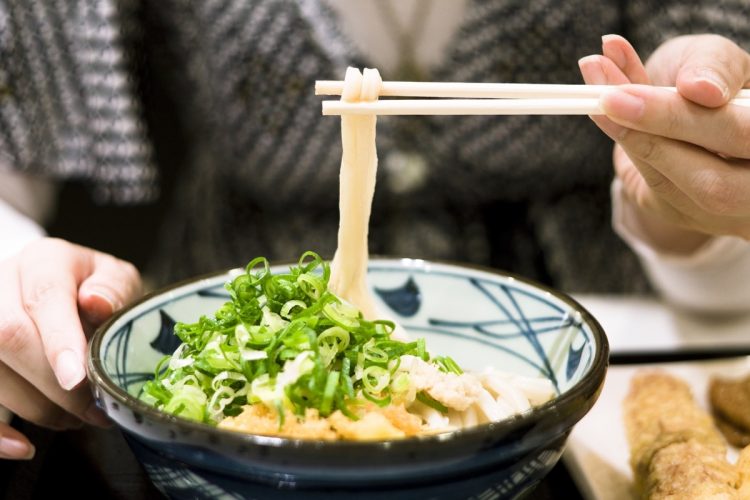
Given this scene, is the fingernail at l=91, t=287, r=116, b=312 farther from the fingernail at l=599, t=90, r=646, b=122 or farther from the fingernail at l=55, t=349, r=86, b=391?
the fingernail at l=599, t=90, r=646, b=122

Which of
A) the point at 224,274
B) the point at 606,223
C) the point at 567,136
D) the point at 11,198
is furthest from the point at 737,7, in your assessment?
the point at 11,198

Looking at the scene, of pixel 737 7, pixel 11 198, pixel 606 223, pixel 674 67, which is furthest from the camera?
pixel 606 223

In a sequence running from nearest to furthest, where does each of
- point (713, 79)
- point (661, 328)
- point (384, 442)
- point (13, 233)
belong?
1. point (384, 442)
2. point (713, 79)
3. point (13, 233)
4. point (661, 328)

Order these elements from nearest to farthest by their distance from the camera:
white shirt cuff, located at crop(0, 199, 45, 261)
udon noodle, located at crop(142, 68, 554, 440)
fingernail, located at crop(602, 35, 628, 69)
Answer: udon noodle, located at crop(142, 68, 554, 440) < fingernail, located at crop(602, 35, 628, 69) < white shirt cuff, located at crop(0, 199, 45, 261)

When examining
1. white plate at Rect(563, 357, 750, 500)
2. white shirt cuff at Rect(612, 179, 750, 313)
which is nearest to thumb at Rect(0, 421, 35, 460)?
white plate at Rect(563, 357, 750, 500)

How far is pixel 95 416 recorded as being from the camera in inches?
38.8

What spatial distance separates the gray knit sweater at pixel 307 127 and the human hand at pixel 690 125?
73 centimetres

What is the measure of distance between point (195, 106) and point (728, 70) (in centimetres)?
161

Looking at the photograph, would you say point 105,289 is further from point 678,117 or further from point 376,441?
point 678,117

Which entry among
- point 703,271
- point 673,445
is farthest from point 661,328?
point 673,445

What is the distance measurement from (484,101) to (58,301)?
637 millimetres

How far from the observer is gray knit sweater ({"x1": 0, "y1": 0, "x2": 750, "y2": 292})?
5.64 feet

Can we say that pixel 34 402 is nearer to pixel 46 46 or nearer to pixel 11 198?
pixel 11 198

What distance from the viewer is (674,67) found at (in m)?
1.05
